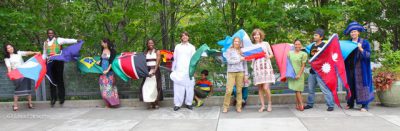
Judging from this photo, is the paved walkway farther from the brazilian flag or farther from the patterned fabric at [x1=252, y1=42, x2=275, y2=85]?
the brazilian flag

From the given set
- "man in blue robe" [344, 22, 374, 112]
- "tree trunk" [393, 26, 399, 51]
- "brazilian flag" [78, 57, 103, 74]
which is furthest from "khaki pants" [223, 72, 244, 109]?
"tree trunk" [393, 26, 399, 51]

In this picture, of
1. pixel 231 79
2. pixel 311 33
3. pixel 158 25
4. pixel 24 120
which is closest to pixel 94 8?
pixel 158 25

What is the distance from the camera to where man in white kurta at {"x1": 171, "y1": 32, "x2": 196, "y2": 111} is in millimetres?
8531

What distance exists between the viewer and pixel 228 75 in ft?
26.9

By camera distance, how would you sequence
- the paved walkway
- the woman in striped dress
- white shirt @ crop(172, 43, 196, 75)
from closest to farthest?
the paved walkway
white shirt @ crop(172, 43, 196, 75)
the woman in striped dress

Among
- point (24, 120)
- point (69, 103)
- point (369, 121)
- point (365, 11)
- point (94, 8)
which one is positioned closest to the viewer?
point (369, 121)

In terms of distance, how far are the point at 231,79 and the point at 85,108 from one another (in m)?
3.56

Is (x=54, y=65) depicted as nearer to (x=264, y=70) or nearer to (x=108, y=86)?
(x=108, y=86)

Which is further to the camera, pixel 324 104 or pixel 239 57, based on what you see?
pixel 324 104

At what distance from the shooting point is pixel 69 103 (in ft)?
31.4

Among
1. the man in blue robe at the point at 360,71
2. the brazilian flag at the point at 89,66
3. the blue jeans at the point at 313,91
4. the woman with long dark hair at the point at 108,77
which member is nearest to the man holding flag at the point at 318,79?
the blue jeans at the point at 313,91

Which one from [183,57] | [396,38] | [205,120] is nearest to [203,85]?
[183,57]

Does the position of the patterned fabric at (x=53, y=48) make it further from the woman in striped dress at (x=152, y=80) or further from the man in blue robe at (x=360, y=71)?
the man in blue robe at (x=360, y=71)

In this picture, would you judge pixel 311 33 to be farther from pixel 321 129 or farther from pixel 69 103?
pixel 69 103
